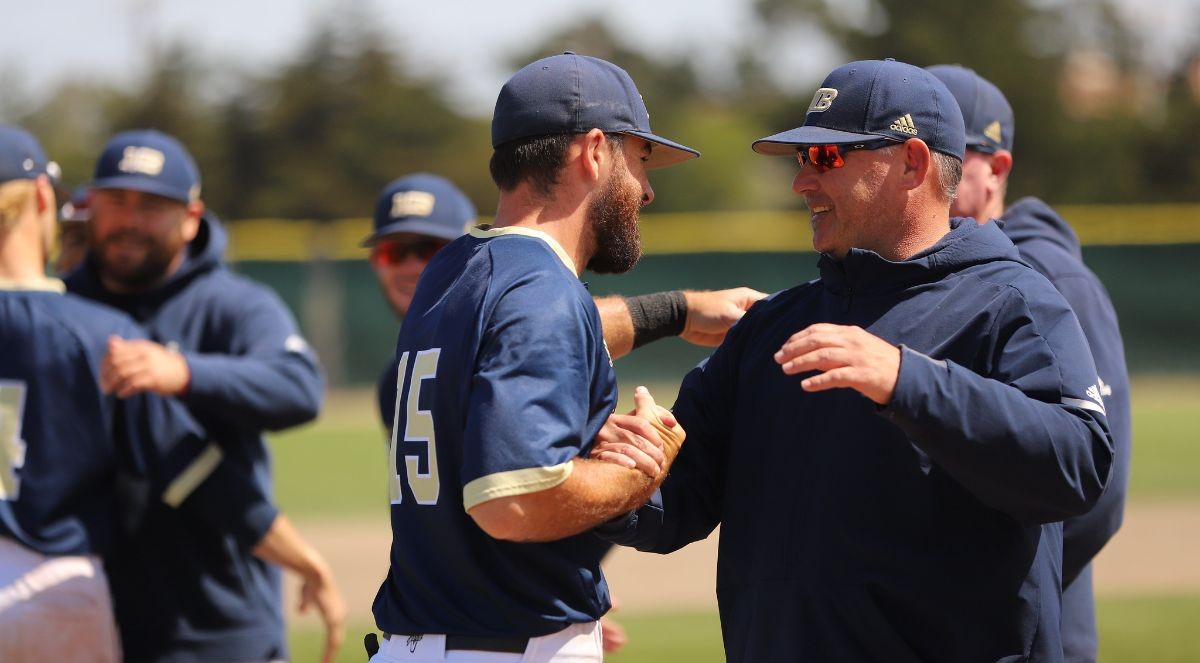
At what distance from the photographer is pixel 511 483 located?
288cm

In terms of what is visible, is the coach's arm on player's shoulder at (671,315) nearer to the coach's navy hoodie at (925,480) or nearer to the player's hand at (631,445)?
the coach's navy hoodie at (925,480)

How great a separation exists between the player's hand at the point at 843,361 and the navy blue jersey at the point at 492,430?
1.55ft

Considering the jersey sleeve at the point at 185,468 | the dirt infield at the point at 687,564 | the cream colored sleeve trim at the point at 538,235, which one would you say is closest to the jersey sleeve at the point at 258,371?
the jersey sleeve at the point at 185,468

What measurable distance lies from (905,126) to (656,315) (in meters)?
0.94

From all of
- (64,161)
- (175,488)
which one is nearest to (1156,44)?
(64,161)

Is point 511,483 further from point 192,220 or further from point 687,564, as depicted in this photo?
point 687,564

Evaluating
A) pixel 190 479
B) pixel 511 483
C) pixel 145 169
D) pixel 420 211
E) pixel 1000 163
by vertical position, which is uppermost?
pixel 1000 163

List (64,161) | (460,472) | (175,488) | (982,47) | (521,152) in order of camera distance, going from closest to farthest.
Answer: (460,472) < (521,152) < (175,488) < (64,161) < (982,47)

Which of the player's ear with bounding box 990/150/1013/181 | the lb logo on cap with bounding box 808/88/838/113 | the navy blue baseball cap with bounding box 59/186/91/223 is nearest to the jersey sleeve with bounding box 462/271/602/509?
the lb logo on cap with bounding box 808/88/838/113

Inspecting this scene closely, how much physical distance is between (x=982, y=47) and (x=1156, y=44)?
9159 mm

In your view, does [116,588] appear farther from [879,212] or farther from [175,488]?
[879,212]

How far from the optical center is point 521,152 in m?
3.27

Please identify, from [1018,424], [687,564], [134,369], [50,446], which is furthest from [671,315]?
[687,564]

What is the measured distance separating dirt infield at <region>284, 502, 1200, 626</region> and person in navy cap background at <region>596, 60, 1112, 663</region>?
575 centimetres
